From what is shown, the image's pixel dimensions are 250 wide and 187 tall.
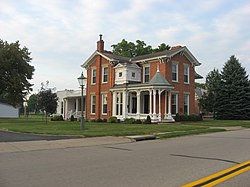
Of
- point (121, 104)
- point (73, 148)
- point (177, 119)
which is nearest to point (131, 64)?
point (121, 104)

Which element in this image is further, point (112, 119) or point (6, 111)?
point (6, 111)

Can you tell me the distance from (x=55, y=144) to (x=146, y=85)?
18618mm

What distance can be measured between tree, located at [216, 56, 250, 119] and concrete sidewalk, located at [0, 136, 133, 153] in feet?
89.3

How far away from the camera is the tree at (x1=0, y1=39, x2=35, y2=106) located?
127 ft

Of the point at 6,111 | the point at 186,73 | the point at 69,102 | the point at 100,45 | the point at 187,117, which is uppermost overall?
the point at 100,45

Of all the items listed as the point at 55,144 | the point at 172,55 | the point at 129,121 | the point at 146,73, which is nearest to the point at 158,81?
the point at 172,55

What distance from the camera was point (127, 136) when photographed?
58.7ft

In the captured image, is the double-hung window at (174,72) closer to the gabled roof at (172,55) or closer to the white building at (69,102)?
the gabled roof at (172,55)

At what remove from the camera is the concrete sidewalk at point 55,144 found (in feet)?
42.9

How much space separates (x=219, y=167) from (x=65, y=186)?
14.6ft

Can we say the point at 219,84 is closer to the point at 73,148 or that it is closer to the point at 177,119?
the point at 177,119

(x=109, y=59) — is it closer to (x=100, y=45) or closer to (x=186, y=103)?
(x=100, y=45)

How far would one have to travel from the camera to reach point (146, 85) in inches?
1258

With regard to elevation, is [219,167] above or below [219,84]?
below
